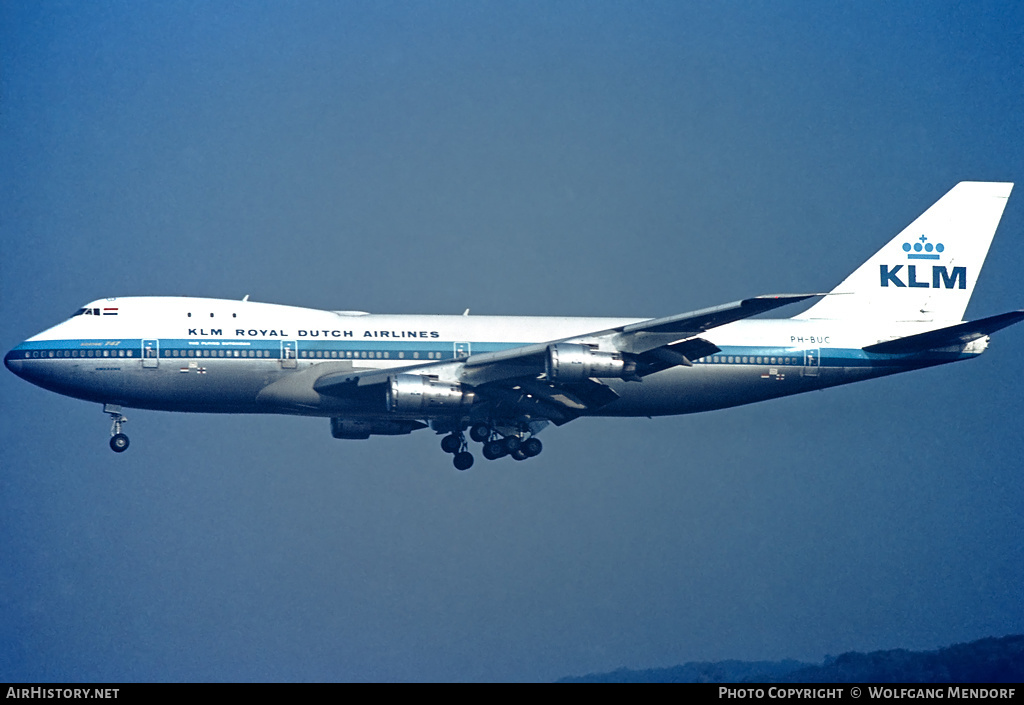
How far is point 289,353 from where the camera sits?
58781mm

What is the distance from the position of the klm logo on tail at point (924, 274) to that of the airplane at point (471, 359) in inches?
17.1

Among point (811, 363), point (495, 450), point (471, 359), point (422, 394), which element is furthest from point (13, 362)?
point (811, 363)

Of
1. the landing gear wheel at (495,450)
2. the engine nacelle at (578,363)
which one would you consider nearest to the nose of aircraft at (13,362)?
the landing gear wheel at (495,450)

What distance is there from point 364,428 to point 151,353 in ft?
34.4

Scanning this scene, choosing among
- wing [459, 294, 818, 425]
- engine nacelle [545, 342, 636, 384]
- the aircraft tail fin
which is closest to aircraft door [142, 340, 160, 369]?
wing [459, 294, 818, 425]

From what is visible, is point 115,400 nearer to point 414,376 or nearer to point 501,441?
point 414,376

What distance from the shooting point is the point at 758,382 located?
62469 millimetres

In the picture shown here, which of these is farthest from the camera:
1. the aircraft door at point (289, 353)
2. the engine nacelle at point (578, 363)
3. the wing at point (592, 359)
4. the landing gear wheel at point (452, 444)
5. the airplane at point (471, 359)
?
the landing gear wheel at point (452, 444)

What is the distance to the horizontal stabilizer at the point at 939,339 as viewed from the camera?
192 ft

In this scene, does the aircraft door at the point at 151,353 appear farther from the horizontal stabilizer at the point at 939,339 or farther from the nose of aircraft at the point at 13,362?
the horizontal stabilizer at the point at 939,339

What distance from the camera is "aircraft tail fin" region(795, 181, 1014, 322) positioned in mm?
65562

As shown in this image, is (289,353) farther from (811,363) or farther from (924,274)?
(924,274)

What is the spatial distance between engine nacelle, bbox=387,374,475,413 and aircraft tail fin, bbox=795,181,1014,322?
16247 millimetres
